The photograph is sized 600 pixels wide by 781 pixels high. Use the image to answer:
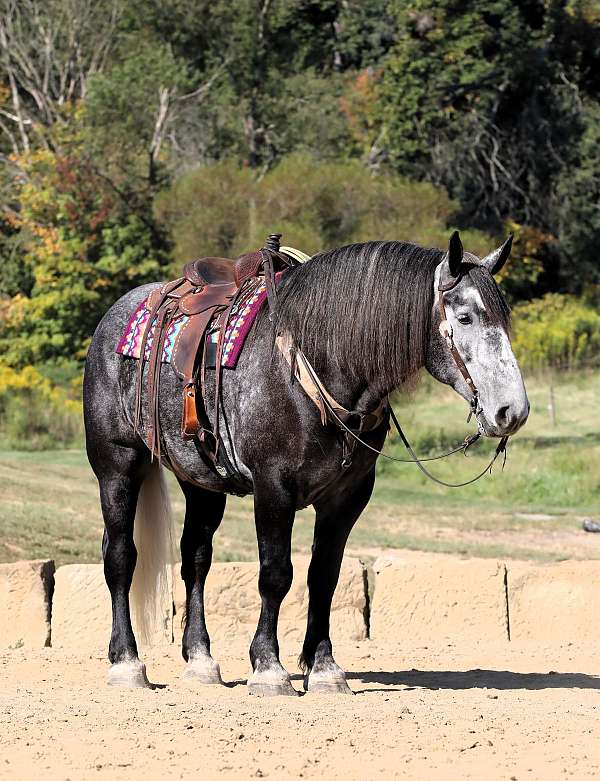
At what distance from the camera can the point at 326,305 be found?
258 inches

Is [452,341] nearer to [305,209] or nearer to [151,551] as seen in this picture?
[151,551]

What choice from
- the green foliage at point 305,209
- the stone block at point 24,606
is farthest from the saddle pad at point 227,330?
the green foliage at point 305,209

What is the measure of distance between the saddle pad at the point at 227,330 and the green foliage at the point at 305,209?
647 inches

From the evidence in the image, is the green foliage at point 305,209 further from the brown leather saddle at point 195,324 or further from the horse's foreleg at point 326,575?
the horse's foreleg at point 326,575

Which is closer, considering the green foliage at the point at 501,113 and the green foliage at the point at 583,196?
the green foliage at the point at 501,113

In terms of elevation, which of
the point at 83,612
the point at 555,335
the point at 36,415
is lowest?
the point at 555,335

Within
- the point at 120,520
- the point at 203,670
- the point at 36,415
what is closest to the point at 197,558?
the point at 120,520

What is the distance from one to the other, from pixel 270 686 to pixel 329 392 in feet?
4.71

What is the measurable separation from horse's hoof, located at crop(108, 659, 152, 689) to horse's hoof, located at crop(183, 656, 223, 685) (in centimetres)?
25

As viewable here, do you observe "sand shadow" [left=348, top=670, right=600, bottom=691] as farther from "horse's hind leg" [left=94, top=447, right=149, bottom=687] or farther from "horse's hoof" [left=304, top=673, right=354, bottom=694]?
"horse's hind leg" [left=94, top=447, right=149, bottom=687]

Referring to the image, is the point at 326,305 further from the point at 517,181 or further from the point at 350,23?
the point at 350,23

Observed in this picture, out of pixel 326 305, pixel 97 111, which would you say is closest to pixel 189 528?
pixel 326 305

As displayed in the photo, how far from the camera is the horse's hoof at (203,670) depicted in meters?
7.26

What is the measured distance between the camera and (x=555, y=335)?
3000cm
